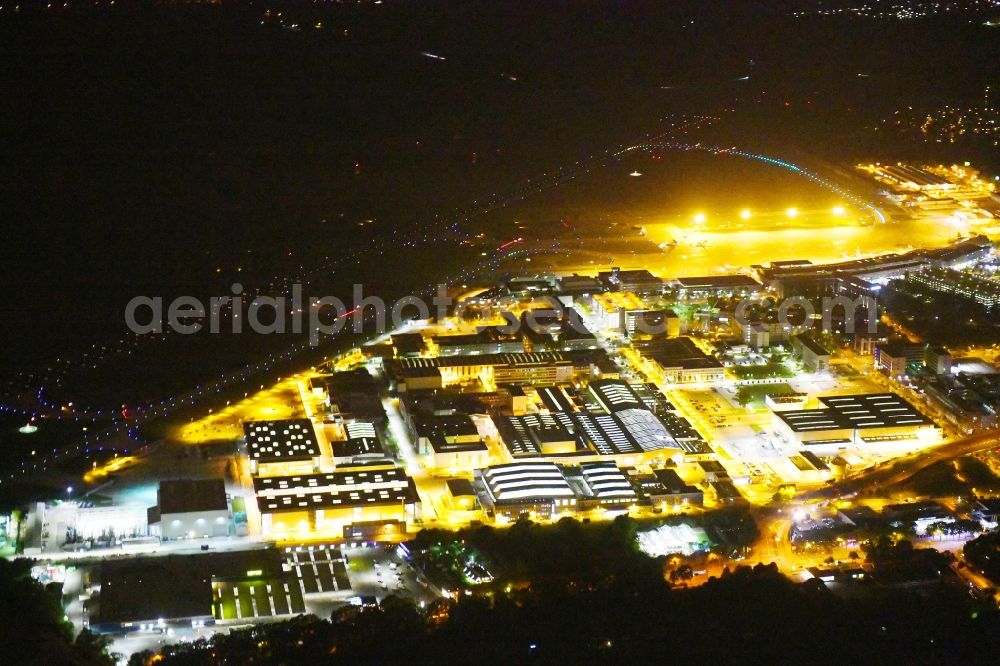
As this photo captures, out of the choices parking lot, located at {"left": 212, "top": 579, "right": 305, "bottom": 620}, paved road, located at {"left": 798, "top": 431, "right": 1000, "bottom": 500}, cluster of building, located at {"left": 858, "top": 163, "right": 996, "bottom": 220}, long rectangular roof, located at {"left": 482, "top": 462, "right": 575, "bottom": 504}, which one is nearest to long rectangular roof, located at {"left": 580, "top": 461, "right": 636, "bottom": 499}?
long rectangular roof, located at {"left": 482, "top": 462, "right": 575, "bottom": 504}

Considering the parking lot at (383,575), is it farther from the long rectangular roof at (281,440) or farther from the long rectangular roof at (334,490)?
the long rectangular roof at (281,440)

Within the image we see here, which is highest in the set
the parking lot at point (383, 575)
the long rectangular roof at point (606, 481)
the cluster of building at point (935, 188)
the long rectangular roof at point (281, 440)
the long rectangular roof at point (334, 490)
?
the cluster of building at point (935, 188)

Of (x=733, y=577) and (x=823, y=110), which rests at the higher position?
(x=823, y=110)

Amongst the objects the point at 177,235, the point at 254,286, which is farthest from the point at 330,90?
the point at 254,286

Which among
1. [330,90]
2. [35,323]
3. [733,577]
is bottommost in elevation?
[733,577]

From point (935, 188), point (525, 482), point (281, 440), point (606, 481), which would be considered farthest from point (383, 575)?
point (935, 188)

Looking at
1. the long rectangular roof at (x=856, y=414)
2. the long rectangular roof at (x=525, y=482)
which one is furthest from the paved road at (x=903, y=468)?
the long rectangular roof at (x=525, y=482)

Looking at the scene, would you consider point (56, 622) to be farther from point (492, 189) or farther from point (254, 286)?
point (492, 189)

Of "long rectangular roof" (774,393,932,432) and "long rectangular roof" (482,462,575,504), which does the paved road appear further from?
"long rectangular roof" (482,462,575,504)

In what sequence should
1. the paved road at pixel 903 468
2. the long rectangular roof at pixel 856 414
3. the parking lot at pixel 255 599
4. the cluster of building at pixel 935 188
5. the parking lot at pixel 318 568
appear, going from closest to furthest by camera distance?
the parking lot at pixel 255 599, the parking lot at pixel 318 568, the paved road at pixel 903 468, the long rectangular roof at pixel 856 414, the cluster of building at pixel 935 188

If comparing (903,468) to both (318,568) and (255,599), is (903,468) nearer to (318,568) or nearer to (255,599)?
(318,568)

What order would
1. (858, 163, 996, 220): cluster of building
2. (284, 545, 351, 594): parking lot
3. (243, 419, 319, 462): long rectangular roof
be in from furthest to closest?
(858, 163, 996, 220): cluster of building
(243, 419, 319, 462): long rectangular roof
(284, 545, 351, 594): parking lot
